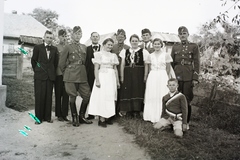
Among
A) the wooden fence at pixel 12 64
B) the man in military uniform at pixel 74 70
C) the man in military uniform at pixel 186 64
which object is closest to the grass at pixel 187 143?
the man in military uniform at pixel 186 64

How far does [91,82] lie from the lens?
5.65 metres

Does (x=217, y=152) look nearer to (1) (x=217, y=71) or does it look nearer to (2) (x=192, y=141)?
(2) (x=192, y=141)

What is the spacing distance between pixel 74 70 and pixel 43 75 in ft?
2.26

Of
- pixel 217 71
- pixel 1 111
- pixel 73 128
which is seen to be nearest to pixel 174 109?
pixel 73 128

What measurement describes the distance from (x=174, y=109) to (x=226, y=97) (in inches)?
72.7

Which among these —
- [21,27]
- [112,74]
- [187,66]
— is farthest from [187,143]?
[21,27]

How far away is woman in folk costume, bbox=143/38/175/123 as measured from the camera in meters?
5.11

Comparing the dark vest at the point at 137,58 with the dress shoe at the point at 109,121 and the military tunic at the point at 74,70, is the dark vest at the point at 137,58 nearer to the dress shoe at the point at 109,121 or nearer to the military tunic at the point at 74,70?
the military tunic at the point at 74,70

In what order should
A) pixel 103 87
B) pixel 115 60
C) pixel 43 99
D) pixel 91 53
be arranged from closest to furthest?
pixel 103 87
pixel 115 60
pixel 43 99
pixel 91 53

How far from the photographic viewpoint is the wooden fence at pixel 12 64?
8117mm

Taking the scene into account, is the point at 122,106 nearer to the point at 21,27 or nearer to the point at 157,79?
the point at 157,79

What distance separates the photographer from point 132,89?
5.38 meters

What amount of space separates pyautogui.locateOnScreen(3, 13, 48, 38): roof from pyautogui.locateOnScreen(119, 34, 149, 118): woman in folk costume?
50.2ft

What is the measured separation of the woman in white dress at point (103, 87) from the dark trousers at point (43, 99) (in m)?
0.94
